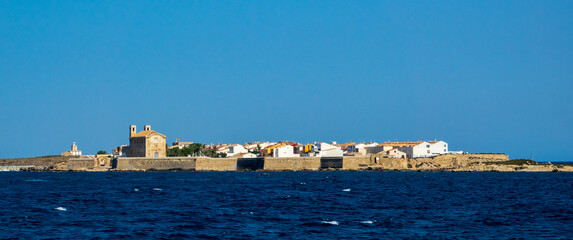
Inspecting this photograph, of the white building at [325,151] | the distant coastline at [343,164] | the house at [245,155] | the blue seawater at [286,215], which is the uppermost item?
the white building at [325,151]

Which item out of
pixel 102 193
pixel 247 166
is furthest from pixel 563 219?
pixel 247 166

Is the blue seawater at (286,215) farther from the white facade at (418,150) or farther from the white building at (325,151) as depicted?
the white facade at (418,150)

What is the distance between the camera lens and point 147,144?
10569cm

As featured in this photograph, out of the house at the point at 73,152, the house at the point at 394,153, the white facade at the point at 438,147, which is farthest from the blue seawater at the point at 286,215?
the house at the point at 73,152

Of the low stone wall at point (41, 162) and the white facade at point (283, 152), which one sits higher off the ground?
the white facade at point (283, 152)

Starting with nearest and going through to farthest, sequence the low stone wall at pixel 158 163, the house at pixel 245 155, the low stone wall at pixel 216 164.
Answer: the low stone wall at pixel 216 164 < the low stone wall at pixel 158 163 < the house at pixel 245 155

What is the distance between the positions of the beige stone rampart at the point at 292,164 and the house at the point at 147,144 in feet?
61.8

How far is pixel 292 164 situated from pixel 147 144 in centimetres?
2355

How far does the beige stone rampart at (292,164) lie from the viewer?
3804 inches

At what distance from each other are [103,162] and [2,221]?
81.4 m

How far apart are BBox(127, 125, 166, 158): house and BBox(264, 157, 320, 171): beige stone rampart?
18.8 metres

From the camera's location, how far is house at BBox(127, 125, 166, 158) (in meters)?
106

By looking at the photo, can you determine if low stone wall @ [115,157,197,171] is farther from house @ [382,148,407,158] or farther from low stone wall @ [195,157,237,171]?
house @ [382,148,407,158]

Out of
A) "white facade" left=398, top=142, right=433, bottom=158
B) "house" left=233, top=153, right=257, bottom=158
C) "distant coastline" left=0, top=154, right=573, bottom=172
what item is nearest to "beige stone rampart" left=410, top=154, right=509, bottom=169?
"distant coastline" left=0, top=154, right=573, bottom=172
